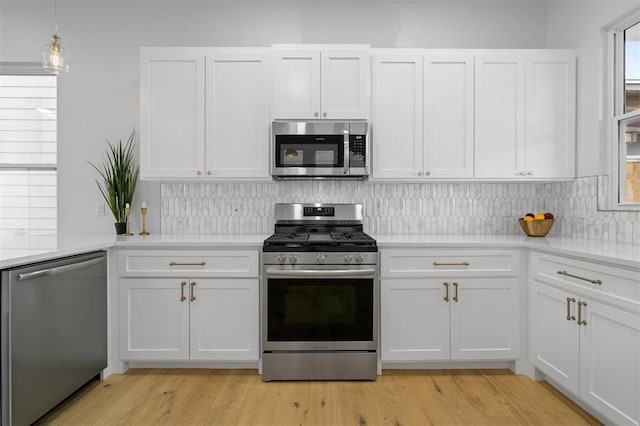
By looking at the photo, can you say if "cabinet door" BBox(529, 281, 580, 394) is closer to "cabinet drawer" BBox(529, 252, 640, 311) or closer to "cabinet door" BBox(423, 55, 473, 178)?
"cabinet drawer" BBox(529, 252, 640, 311)

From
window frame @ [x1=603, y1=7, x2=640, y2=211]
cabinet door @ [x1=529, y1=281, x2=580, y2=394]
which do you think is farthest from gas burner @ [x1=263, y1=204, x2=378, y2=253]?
window frame @ [x1=603, y1=7, x2=640, y2=211]

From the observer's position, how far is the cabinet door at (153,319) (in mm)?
2668

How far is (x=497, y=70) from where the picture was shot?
294 cm

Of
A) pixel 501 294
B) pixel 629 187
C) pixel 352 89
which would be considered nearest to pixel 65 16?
pixel 352 89

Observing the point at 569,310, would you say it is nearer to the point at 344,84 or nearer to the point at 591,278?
the point at 591,278

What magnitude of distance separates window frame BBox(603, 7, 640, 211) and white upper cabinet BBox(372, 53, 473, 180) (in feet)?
2.93

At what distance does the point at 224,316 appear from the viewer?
8.73 ft

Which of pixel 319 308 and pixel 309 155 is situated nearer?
pixel 319 308

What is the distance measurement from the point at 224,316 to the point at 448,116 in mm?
2187

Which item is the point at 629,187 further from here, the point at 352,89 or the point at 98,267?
the point at 98,267

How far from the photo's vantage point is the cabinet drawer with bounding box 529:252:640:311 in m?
1.81

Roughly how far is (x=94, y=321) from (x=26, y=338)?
1.93ft

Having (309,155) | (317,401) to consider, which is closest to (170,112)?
(309,155)

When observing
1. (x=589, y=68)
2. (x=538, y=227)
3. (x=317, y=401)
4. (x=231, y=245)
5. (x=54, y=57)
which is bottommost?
(x=317, y=401)
